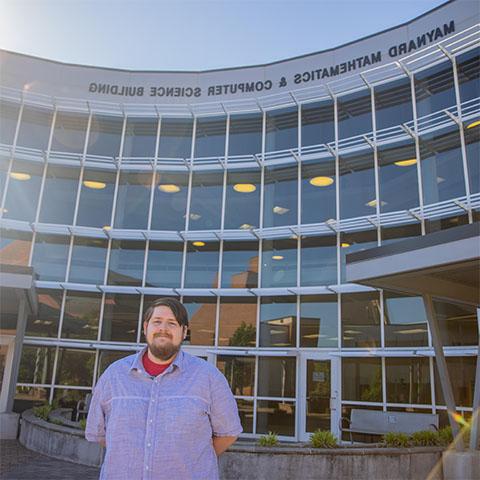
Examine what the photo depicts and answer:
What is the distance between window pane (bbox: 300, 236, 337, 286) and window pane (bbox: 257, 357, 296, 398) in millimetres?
2319

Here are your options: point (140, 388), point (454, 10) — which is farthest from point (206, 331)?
point (140, 388)

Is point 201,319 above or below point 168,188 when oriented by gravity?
below

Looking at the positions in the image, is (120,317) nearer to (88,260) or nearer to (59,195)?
(88,260)

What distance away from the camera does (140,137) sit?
58.1 feet

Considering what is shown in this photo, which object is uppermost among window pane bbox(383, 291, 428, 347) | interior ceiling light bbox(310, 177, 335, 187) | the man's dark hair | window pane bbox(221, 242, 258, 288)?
interior ceiling light bbox(310, 177, 335, 187)

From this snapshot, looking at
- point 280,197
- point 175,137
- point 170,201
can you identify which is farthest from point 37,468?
point 175,137

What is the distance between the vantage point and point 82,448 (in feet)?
30.1

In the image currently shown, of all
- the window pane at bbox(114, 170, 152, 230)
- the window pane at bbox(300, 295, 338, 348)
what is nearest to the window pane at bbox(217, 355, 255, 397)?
the window pane at bbox(300, 295, 338, 348)

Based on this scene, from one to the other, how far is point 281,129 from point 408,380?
855 cm

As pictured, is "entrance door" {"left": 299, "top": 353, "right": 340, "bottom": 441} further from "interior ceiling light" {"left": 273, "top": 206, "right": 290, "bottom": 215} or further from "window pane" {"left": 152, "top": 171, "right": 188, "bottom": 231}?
"window pane" {"left": 152, "top": 171, "right": 188, "bottom": 231}

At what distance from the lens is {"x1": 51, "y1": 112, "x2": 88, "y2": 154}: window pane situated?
17.4 metres

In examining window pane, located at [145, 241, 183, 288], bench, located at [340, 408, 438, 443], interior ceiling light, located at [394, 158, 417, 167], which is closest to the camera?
bench, located at [340, 408, 438, 443]

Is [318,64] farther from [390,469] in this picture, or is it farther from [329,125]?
[390,469]

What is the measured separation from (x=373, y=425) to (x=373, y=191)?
637 centimetres
